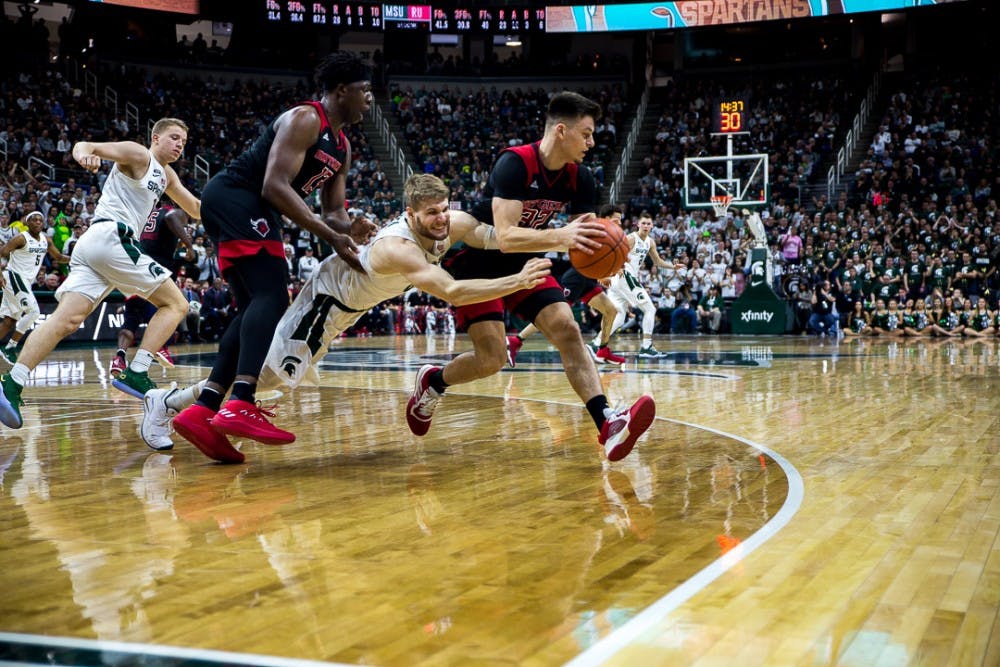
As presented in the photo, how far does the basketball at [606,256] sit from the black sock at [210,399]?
177 centimetres

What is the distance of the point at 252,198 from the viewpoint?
4.84 meters

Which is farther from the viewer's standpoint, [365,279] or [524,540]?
[365,279]

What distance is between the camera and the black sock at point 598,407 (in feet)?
15.3

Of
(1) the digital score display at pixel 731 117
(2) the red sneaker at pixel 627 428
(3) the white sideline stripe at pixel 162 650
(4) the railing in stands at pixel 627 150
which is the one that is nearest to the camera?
(3) the white sideline stripe at pixel 162 650

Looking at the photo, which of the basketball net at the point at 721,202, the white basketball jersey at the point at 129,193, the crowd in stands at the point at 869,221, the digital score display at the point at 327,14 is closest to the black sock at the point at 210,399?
the white basketball jersey at the point at 129,193

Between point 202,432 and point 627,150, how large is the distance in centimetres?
2665

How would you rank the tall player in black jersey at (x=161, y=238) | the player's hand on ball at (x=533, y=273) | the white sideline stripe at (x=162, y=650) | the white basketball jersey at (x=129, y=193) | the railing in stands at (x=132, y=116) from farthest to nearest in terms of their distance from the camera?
the railing in stands at (x=132, y=116), the tall player in black jersey at (x=161, y=238), the white basketball jersey at (x=129, y=193), the player's hand on ball at (x=533, y=273), the white sideline stripe at (x=162, y=650)

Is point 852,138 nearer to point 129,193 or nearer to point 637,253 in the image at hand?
point 637,253

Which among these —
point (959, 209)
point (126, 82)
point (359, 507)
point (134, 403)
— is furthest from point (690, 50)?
point (359, 507)

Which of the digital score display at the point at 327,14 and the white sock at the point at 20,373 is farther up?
the digital score display at the point at 327,14

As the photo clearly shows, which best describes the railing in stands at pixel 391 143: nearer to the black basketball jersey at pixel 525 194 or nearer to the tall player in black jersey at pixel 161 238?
the tall player in black jersey at pixel 161 238

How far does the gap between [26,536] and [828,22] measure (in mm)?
33203

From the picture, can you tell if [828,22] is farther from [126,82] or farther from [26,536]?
[26,536]

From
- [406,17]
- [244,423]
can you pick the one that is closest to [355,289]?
[244,423]
